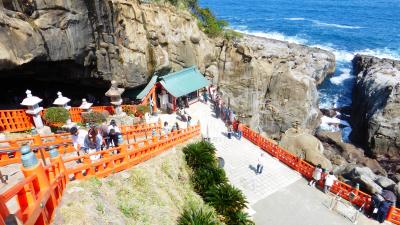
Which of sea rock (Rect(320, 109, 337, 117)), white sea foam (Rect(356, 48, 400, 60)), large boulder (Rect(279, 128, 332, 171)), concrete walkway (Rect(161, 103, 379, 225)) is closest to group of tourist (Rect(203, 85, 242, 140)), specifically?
concrete walkway (Rect(161, 103, 379, 225))

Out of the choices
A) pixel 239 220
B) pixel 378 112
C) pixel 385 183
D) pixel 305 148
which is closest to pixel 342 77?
pixel 378 112

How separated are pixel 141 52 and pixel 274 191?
15.8 metres

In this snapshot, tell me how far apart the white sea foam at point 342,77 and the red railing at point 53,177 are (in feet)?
157

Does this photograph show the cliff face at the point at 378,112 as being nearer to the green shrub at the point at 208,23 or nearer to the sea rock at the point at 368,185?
the sea rock at the point at 368,185

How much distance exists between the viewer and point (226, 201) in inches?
557

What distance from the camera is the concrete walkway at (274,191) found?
50.1 ft

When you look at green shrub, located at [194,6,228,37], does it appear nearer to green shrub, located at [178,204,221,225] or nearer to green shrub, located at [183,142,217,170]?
green shrub, located at [183,142,217,170]

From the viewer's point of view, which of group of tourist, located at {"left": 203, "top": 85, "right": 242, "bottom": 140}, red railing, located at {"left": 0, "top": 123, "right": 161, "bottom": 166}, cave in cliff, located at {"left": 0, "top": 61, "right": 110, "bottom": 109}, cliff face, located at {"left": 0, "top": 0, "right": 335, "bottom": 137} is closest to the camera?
red railing, located at {"left": 0, "top": 123, "right": 161, "bottom": 166}

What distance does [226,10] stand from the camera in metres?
103

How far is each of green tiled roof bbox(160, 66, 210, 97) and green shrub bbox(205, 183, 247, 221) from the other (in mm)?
13039

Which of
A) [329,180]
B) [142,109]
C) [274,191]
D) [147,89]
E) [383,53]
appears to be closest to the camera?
[329,180]

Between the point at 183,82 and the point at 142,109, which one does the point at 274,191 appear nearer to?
the point at 142,109

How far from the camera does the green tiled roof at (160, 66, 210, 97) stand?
2639 centimetres

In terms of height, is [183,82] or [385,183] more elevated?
[183,82]
